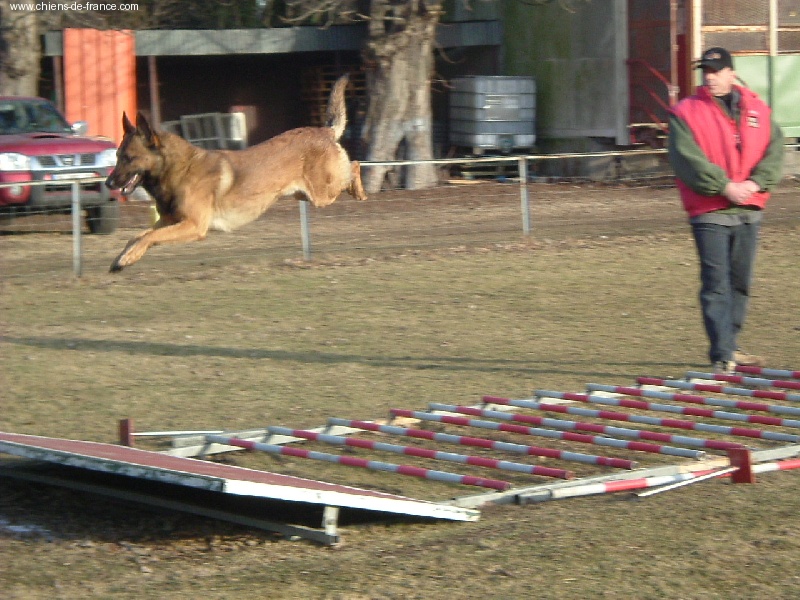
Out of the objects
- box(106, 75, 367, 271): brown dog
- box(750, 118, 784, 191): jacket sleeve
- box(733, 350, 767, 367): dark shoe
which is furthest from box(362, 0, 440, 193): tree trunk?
box(750, 118, 784, 191): jacket sleeve

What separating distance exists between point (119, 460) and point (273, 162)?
5.04 metres

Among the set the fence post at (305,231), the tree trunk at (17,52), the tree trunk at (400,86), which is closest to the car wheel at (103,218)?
the fence post at (305,231)

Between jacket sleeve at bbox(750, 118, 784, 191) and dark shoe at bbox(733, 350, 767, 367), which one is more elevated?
jacket sleeve at bbox(750, 118, 784, 191)

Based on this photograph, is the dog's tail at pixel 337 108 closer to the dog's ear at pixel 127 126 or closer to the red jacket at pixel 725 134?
the dog's ear at pixel 127 126

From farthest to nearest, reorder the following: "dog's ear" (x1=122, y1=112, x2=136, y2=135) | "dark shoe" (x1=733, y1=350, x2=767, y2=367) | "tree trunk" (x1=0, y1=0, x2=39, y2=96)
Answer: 1. "tree trunk" (x1=0, y1=0, x2=39, y2=96)
2. "dog's ear" (x1=122, y1=112, x2=136, y2=135)
3. "dark shoe" (x1=733, y1=350, x2=767, y2=367)

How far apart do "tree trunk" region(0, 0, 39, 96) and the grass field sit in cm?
627

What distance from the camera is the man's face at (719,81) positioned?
25.2ft

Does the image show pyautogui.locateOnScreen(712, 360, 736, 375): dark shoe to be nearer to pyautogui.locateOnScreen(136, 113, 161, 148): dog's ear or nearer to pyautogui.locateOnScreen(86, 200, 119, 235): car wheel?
pyautogui.locateOnScreen(136, 113, 161, 148): dog's ear

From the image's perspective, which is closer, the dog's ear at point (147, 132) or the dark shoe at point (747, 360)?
the dark shoe at point (747, 360)

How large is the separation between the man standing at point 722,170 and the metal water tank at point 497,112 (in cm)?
1559

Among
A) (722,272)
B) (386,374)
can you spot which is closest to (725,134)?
(722,272)

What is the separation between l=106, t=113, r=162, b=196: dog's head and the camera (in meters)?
8.81

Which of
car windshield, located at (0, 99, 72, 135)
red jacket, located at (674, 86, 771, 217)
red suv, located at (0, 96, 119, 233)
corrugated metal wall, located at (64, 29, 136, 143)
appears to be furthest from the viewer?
corrugated metal wall, located at (64, 29, 136, 143)

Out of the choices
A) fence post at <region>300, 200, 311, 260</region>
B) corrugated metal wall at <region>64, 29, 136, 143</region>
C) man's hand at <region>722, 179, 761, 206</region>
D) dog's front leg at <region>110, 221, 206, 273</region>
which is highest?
corrugated metal wall at <region>64, 29, 136, 143</region>
